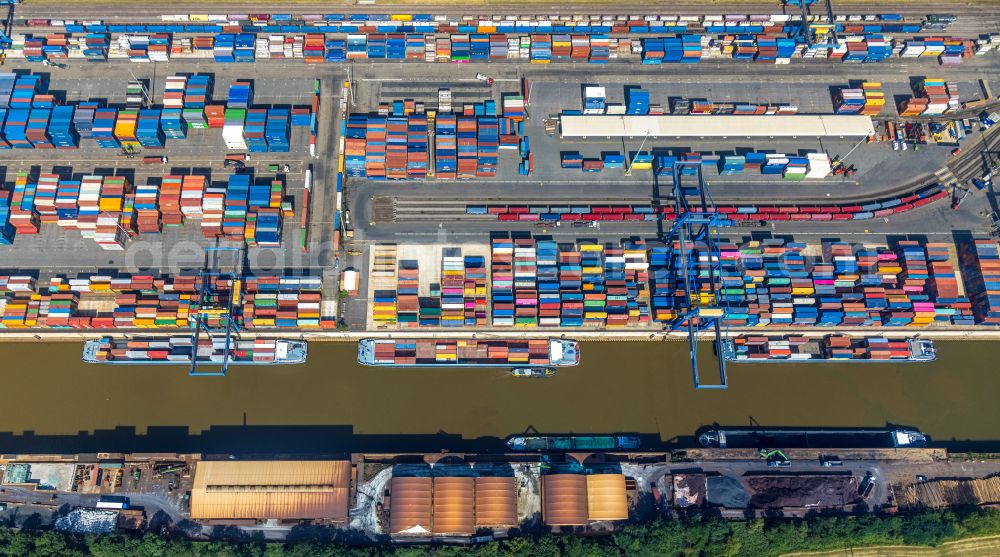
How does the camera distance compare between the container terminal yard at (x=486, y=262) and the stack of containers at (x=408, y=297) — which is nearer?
the container terminal yard at (x=486, y=262)

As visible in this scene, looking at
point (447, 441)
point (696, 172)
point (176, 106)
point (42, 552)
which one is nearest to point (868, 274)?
point (696, 172)

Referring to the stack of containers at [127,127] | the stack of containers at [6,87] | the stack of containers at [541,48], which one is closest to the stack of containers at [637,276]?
the stack of containers at [541,48]

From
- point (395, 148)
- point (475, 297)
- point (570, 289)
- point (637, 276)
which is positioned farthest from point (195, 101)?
point (637, 276)

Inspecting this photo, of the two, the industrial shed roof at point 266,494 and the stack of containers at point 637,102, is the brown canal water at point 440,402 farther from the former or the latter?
the stack of containers at point 637,102

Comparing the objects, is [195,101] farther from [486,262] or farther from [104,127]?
[486,262]

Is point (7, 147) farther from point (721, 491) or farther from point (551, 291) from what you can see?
point (721, 491)
